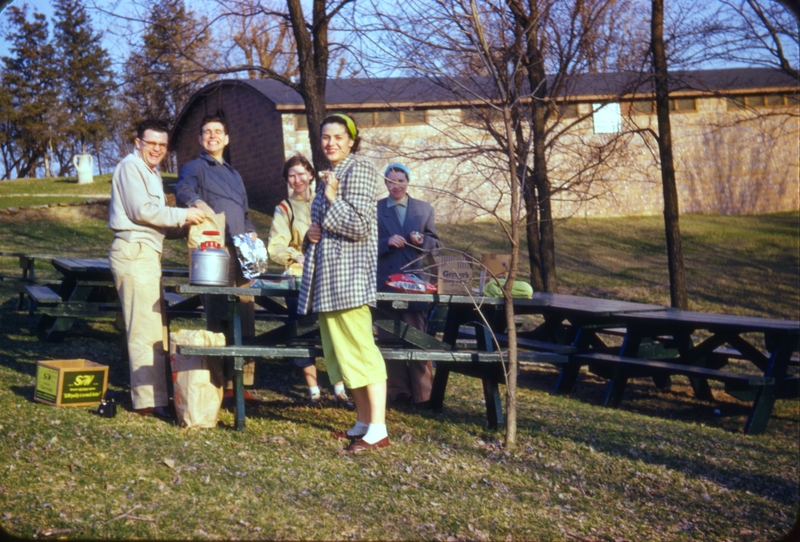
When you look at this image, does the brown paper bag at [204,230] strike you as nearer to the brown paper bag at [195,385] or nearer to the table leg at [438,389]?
the brown paper bag at [195,385]

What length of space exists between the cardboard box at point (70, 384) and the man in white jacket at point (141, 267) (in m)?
0.32

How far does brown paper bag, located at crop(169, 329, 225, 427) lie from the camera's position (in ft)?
17.3

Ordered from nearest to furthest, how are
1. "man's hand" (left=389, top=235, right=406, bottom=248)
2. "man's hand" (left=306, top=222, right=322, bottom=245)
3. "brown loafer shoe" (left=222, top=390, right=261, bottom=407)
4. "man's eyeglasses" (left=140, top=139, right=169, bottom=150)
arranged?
1. "man's hand" (left=306, top=222, right=322, bottom=245)
2. "man's eyeglasses" (left=140, top=139, right=169, bottom=150)
3. "brown loafer shoe" (left=222, top=390, right=261, bottom=407)
4. "man's hand" (left=389, top=235, right=406, bottom=248)

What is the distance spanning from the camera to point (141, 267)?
5539 millimetres

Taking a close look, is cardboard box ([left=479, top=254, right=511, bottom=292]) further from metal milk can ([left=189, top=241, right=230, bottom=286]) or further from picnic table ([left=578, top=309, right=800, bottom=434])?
picnic table ([left=578, top=309, right=800, bottom=434])

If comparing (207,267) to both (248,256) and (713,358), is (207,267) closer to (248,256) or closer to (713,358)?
(248,256)

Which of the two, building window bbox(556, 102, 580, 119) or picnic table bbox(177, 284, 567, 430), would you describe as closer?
picnic table bbox(177, 284, 567, 430)

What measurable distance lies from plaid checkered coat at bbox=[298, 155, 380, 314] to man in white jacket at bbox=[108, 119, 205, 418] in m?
0.99

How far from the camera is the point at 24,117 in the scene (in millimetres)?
36844

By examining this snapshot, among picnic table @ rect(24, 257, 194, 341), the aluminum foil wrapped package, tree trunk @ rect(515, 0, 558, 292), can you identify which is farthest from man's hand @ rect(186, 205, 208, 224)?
tree trunk @ rect(515, 0, 558, 292)

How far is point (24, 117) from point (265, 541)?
38.3 meters

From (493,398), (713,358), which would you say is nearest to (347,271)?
(493,398)

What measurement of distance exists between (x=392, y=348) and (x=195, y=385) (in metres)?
1.45

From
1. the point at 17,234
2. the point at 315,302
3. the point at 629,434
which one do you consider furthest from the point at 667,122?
the point at 17,234
